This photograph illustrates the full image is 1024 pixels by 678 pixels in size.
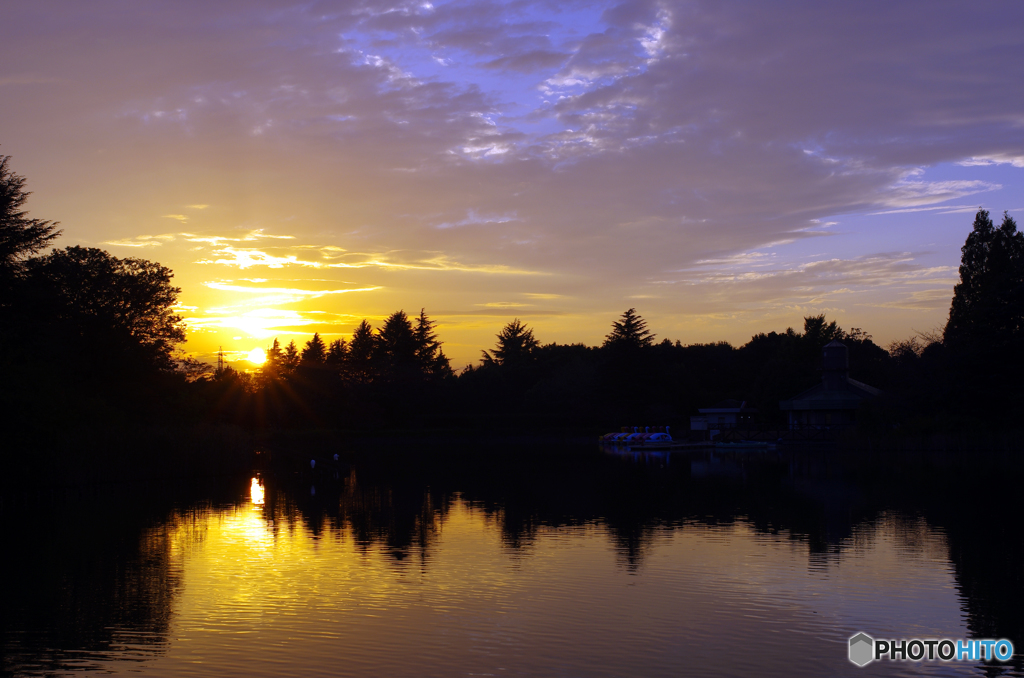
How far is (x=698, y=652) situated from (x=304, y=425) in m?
68.3

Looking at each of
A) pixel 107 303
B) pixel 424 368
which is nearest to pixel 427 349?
pixel 424 368

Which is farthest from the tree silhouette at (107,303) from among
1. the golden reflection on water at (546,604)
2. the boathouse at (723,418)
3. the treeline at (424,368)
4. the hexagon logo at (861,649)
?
the boathouse at (723,418)

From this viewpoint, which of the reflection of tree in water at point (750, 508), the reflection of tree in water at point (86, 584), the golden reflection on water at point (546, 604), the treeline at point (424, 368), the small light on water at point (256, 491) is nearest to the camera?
the golden reflection on water at point (546, 604)

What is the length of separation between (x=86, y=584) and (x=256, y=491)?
1822cm

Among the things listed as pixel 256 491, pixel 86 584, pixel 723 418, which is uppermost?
pixel 723 418

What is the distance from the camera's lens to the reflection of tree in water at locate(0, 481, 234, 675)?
10422mm

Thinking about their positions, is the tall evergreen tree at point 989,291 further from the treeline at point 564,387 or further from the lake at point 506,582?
the lake at point 506,582

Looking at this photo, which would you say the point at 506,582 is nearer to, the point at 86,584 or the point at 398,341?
the point at 86,584

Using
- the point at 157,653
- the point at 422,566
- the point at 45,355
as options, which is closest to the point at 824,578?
the point at 422,566

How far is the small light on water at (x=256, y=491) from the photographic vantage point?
28312 millimetres

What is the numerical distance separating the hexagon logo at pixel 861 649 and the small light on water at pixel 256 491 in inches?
823

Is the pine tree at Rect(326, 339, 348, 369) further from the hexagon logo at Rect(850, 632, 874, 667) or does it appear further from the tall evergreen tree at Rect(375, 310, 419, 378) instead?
the hexagon logo at Rect(850, 632, 874, 667)

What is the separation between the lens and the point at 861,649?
10109mm

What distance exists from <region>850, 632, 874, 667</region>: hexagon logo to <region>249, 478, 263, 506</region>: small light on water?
20907 mm
